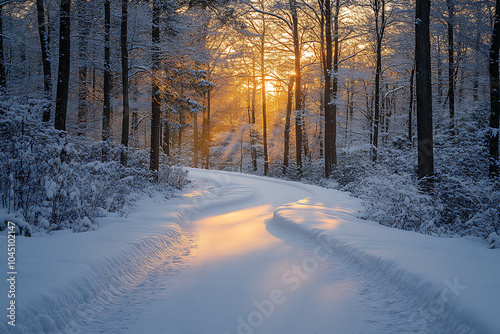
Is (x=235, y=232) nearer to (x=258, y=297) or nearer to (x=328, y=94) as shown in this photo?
(x=258, y=297)

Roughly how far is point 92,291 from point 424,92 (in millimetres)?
Result: 9831

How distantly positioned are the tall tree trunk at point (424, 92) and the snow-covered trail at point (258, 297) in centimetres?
525

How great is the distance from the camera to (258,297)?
159 inches

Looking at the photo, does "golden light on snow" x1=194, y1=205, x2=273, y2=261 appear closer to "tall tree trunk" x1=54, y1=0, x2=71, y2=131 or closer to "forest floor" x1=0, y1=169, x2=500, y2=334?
"forest floor" x1=0, y1=169, x2=500, y2=334

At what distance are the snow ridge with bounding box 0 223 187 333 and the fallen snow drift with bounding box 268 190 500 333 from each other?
11.5 feet

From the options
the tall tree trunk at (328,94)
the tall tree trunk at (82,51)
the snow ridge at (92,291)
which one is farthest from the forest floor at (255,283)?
the tall tree trunk at (328,94)

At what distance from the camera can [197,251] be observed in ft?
20.3

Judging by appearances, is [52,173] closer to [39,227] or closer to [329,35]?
[39,227]

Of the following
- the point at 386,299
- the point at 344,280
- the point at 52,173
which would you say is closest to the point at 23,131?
the point at 52,173

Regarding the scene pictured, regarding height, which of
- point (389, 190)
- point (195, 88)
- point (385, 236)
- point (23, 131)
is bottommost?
point (385, 236)

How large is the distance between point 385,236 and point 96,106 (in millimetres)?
21732

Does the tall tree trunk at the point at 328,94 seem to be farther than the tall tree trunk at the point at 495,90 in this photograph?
Yes

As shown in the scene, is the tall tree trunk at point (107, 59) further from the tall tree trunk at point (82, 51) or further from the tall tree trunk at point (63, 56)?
the tall tree trunk at point (63, 56)

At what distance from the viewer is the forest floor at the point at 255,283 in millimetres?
3252
